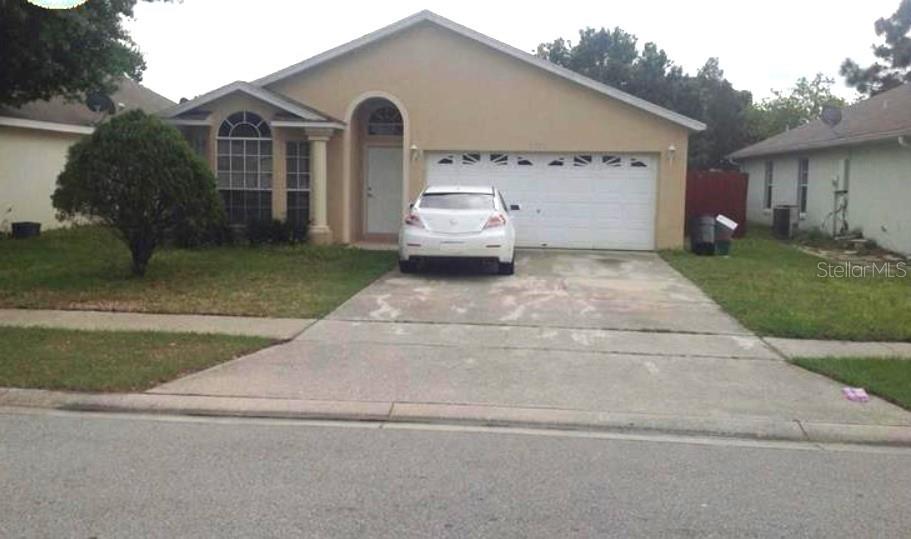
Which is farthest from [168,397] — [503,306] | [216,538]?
[503,306]

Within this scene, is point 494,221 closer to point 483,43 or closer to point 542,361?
point 542,361

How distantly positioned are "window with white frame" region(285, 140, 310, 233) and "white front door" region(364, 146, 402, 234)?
1.71 m

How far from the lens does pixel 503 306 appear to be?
459 inches

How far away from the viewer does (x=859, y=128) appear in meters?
22.0

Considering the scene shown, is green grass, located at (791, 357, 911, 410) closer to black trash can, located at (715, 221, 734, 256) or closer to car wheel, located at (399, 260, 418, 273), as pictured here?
car wheel, located at (399, 260, 418, 273)

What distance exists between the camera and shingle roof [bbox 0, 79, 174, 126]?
66.8ft

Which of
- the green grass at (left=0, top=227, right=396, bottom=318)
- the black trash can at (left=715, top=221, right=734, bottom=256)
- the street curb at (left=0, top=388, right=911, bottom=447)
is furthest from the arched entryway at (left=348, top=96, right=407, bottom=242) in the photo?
the street curb at (left=0, top=388, right=911, bottom=447)

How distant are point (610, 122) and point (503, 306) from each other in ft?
28.1

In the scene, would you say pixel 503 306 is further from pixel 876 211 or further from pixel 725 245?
pixel 876 211

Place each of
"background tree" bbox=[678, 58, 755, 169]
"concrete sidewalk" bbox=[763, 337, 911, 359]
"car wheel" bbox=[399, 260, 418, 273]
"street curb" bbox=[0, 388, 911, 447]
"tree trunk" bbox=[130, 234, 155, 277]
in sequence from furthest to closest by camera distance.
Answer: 1. "background tree" bbox=[678, 58, 755, 169]
2. "car wheel" bbox=[399, 260, 418, 273]
3. "tree trunk" bbox=[130, 234, 155, 277]
4. "concrete sidewalk" bbox=[763, 337, 911, 359]
5. "street curb" bbox=[0, 388, 911, 447]

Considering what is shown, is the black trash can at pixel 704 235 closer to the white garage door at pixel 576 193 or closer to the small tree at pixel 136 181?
the white garage door at pixel 576 193

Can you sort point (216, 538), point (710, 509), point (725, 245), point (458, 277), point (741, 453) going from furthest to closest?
point (725, 245)
point (458, 277)
point (741, 453)
point (710, 509)
point (216, 538)

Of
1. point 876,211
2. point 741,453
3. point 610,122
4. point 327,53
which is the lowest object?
point 741,453

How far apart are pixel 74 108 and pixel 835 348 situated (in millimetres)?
20910
